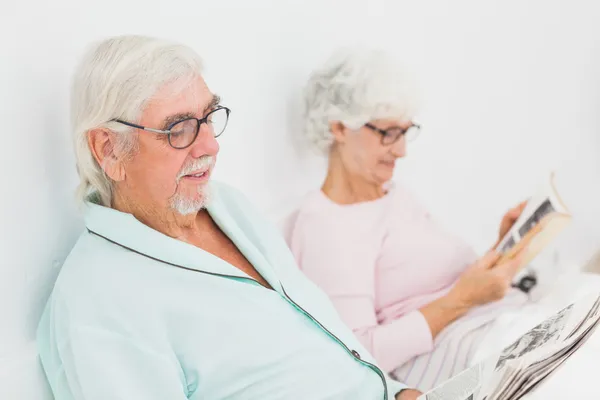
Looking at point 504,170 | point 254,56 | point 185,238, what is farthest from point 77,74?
point 504,170

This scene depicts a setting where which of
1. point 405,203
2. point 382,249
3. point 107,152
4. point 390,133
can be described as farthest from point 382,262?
point 107,152

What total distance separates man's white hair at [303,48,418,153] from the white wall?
0.42 feet

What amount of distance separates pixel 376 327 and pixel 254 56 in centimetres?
66

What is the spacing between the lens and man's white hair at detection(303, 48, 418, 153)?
5.62ft

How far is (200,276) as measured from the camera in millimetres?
1245

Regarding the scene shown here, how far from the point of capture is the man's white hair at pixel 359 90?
171 centimetres

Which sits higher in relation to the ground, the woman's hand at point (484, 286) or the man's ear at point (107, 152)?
the man's ear at point (107, 152)

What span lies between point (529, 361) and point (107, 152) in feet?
2.30

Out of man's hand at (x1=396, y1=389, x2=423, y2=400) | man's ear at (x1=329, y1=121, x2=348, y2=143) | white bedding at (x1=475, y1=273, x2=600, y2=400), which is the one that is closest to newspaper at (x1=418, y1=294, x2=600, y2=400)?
white bedding at (x1=475, y1=273, x2=600, y2=400)

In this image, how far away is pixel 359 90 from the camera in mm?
1725

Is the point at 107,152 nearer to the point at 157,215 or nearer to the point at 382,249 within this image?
the point at 157,215

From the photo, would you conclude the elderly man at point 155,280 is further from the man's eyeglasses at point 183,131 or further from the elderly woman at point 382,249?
the elderly woman at point 382,249

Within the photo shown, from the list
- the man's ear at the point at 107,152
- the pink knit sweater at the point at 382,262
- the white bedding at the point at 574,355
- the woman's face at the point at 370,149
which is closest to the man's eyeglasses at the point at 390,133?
the woman's face at the point at 370,149

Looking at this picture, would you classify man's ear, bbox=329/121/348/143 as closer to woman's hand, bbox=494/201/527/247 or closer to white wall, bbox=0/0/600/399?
white wall, bbox=0/0/600/399
